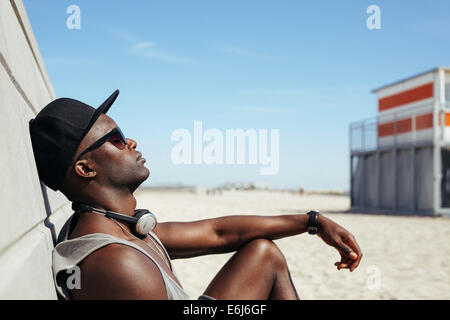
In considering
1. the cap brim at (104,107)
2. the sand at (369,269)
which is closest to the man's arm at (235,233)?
the cap brim at (104,107)

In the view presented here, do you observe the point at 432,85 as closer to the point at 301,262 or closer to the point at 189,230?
the point at 301,262

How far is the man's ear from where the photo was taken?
168 centimetres

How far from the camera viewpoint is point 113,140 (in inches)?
70.1

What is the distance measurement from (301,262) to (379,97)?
15.1 metres

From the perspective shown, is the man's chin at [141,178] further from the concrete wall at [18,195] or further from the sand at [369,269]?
the sand at [369,269]

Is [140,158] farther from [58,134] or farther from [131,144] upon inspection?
[58,134]

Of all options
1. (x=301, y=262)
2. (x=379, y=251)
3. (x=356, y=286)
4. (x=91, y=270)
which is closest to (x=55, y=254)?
(x=91, y=270)

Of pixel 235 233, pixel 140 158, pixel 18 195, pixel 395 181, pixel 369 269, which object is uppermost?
pixel 140 158

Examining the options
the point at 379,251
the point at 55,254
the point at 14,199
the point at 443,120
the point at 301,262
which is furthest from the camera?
the point at 443,120

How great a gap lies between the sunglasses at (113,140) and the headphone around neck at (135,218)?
0.61 ft

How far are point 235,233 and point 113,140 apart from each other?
0.91 meters

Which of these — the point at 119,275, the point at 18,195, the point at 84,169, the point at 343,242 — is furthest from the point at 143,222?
the point at 343,242

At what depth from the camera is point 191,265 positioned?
21.5 feet
